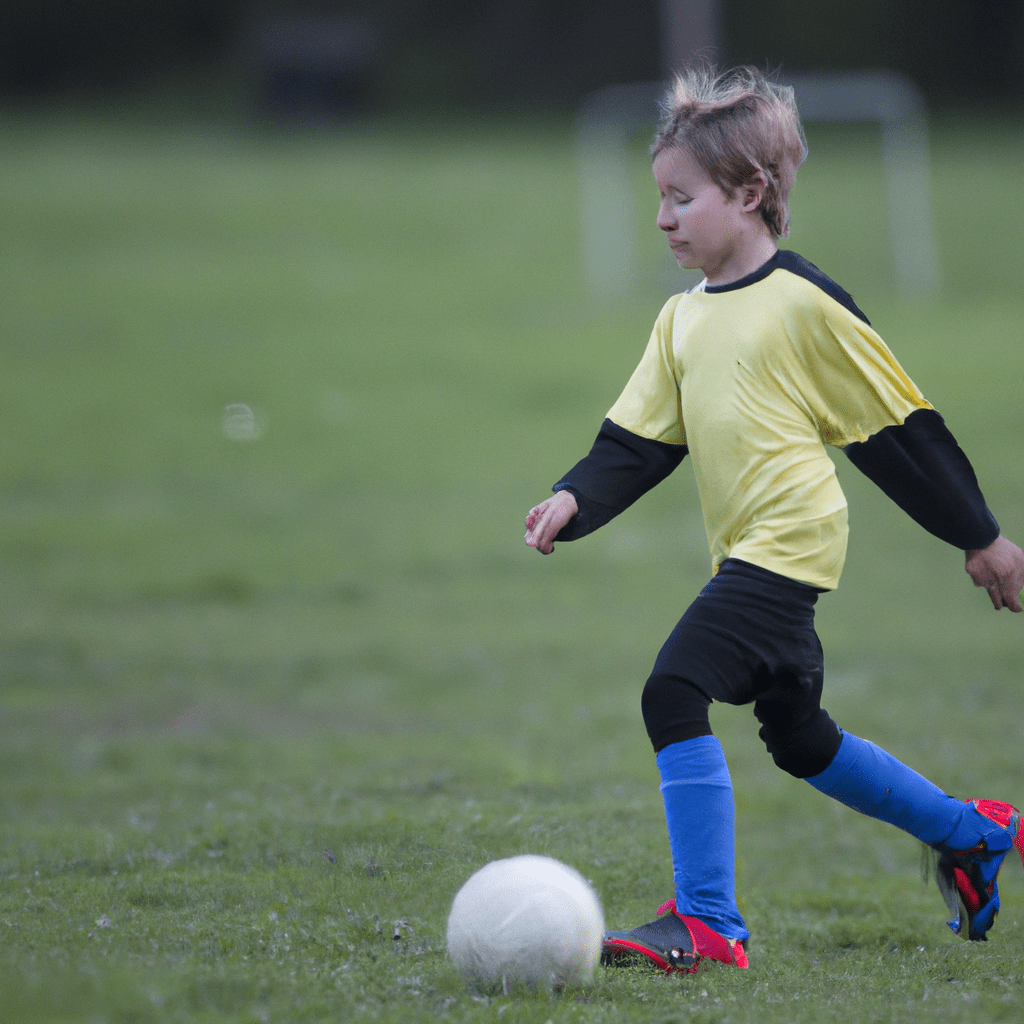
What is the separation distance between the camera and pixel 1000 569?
3.56m

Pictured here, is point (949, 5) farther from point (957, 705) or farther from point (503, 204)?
point (957, 705)

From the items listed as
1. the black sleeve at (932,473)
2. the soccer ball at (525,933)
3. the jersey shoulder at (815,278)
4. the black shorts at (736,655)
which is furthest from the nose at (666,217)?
the soccer ball at (525,933)

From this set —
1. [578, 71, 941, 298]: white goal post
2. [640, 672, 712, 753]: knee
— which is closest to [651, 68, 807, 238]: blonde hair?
[640, 672, 712, 753]: knee

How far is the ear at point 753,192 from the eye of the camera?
3508 millimetres

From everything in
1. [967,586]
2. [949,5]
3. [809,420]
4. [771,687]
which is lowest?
[967,586]

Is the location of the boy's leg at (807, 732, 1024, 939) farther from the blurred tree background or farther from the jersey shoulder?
the blurred tree background

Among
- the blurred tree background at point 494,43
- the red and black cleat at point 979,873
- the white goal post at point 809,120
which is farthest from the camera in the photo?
the blurred tree background at point 494,43

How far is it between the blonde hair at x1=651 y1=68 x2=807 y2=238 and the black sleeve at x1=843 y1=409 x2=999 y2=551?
600 mm

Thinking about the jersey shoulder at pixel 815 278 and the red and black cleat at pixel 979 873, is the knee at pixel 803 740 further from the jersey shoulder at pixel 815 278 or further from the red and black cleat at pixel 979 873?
the jersey shoulder at pixel 815 278

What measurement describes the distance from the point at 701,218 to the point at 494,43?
1719 inches

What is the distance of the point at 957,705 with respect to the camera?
23.6 ft

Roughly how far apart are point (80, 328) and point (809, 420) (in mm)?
17192

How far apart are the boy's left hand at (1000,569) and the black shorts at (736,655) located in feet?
1.47

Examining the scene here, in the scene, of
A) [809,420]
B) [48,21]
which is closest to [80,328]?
[809,420]
